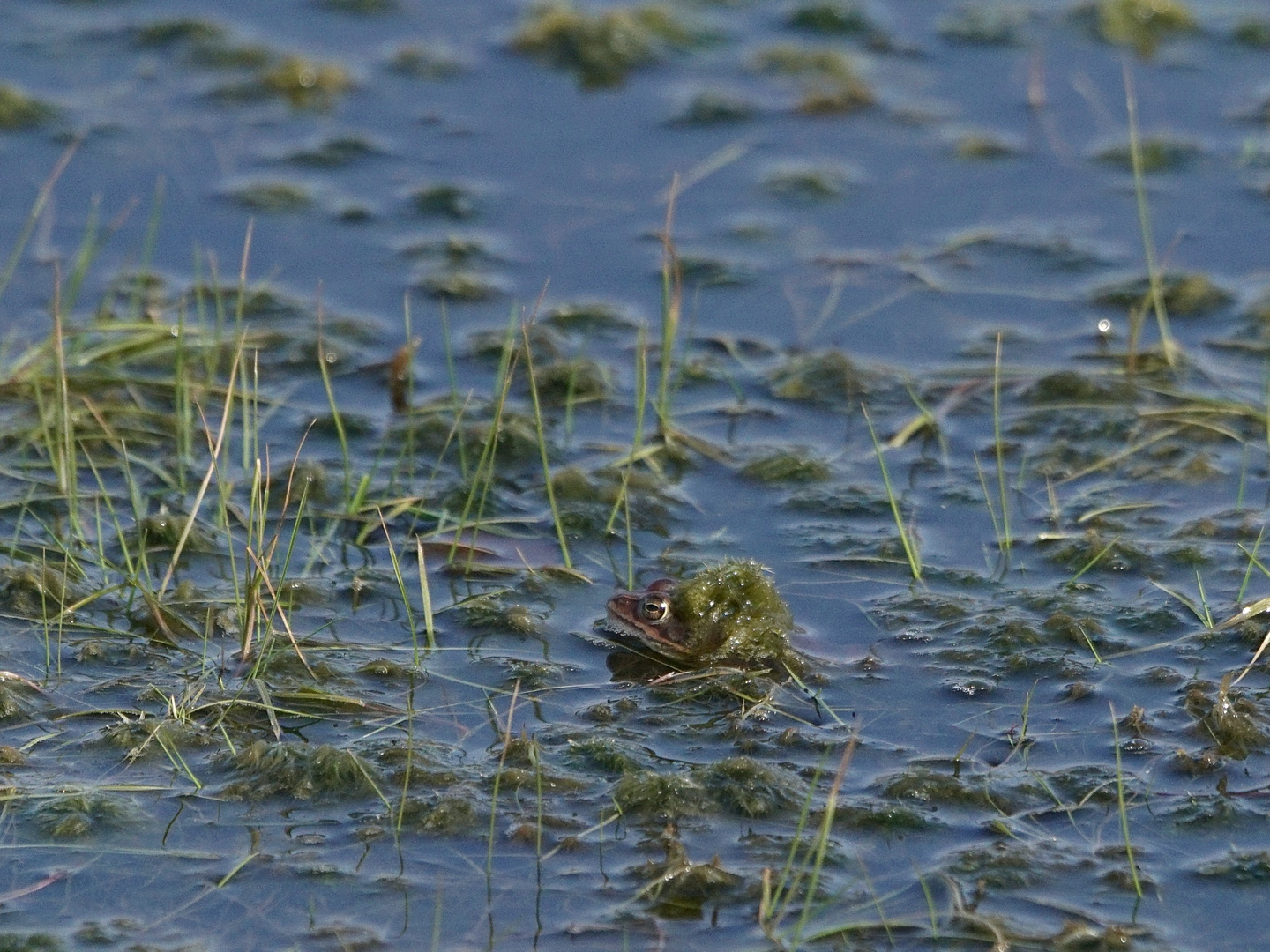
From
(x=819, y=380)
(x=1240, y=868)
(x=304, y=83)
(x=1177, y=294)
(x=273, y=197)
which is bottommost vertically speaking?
(x=1240, y=868)

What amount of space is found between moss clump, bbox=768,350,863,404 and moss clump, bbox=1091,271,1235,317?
1.04 m

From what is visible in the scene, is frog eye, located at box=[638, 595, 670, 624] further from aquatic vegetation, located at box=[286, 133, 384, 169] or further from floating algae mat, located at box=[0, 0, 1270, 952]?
aquatic vegetation, located at box=[286, 133, 384, 169]

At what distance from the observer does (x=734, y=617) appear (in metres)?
4.30

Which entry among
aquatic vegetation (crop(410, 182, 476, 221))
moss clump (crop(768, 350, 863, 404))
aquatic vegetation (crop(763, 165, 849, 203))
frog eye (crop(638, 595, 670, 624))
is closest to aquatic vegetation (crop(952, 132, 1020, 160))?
aquatic vegetation (crop(763, 165, 849, 203))

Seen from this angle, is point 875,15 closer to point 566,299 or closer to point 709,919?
point 566,299

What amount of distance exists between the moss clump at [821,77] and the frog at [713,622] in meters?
3.59

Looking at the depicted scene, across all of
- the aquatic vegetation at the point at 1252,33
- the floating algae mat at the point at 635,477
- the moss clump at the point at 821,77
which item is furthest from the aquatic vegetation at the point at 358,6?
the aquatic vegetation at the point at 1252,33

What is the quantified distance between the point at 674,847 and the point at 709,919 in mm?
202

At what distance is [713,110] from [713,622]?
3.60 m

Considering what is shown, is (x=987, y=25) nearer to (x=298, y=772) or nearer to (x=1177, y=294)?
(x=1177, y=294)

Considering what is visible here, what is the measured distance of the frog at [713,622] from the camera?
4.28 metres

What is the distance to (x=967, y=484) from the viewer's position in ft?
16.9

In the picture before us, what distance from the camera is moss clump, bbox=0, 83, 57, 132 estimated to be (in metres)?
7.08

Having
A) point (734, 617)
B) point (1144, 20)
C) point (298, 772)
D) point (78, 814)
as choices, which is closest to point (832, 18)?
point (1144, 20)
